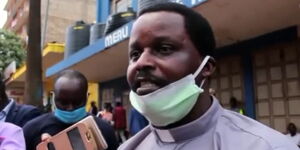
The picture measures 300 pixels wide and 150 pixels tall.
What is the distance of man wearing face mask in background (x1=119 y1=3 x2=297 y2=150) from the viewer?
136 cm

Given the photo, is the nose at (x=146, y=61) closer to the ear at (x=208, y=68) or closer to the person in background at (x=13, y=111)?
the ear at (x=208, y=68)

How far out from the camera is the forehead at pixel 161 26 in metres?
1.40

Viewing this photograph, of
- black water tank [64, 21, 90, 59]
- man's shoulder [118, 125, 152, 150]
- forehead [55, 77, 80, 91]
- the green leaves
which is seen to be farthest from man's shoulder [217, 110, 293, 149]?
the green leaves

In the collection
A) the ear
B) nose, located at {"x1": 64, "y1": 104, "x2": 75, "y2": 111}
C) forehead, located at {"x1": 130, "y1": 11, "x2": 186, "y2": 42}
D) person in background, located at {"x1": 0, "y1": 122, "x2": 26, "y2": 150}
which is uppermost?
forehead, located at {"x1": 130, "y1": 11, "x2": 186, "y2": 42}

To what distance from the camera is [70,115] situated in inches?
108

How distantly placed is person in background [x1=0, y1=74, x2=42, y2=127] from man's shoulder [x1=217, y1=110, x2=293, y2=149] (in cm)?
173

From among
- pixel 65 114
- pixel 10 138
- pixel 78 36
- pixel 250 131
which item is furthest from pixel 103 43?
pixel 250 131

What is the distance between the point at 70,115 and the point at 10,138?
569mm

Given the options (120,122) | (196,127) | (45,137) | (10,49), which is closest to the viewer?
(196,127)

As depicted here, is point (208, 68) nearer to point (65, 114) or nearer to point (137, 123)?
point (65, 114)

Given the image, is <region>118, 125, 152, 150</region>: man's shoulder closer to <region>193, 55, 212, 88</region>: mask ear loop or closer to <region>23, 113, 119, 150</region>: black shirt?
<region>193, 55, 212, 88</region>: mask ear loop

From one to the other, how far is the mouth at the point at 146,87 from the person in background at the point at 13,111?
1.50 metres

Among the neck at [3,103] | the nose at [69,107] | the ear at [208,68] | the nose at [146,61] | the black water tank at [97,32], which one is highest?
the nose at [146,61]

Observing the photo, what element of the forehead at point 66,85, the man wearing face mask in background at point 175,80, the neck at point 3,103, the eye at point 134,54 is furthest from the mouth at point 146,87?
the neck at point 3,103
